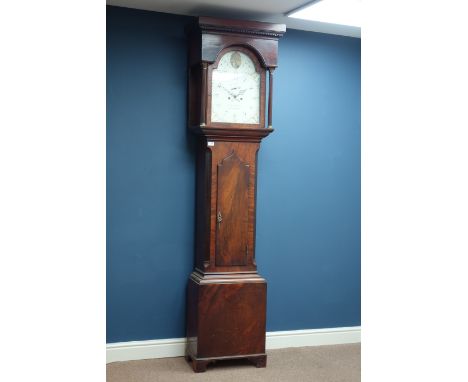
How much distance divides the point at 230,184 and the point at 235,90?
45 centimetres

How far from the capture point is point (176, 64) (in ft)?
10.3

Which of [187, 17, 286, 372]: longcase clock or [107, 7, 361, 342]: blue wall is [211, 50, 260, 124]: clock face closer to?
[187, 17, 286, 372]: longcase clock

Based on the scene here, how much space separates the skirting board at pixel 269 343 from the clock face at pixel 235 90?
3.74ft

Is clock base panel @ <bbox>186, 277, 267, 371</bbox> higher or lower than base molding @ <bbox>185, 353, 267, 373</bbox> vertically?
higher

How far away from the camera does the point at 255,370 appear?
3000 mm

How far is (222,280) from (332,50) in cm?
140

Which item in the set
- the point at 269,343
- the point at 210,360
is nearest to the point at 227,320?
the point at 210,360

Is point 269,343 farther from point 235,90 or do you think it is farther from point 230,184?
point 235,90

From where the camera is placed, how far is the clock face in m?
2.97

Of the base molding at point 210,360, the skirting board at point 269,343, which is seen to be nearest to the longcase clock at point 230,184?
the base molding at point 210,360

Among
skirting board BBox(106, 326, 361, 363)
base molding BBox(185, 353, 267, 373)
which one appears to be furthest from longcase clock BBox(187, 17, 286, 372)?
skirting board BBox(106, 326, 361, 363)

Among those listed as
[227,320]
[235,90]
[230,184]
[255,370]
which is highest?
[235,90]
